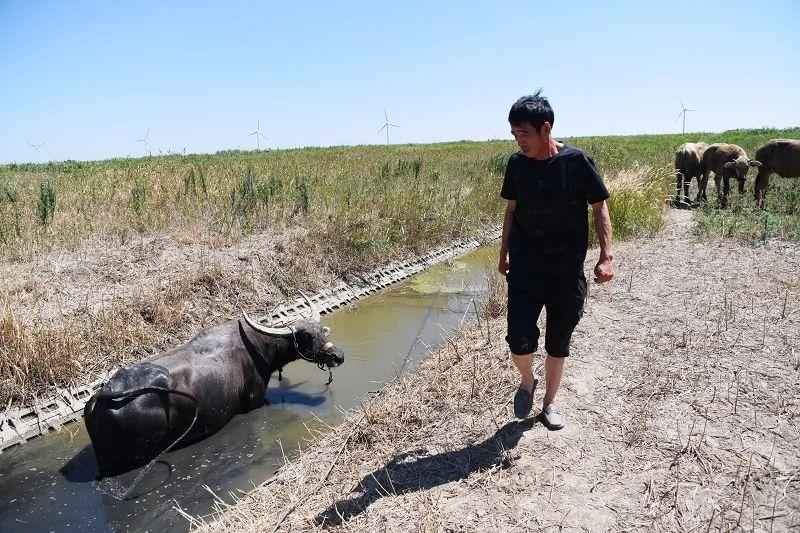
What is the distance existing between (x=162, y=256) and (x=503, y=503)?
5.83 metres

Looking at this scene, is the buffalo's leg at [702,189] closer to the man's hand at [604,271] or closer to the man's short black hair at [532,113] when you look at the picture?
the man's hand at [604,271]

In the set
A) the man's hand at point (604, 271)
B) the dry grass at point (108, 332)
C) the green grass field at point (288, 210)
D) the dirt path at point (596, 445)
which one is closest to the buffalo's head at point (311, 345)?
the dirt path at point (596, 445)

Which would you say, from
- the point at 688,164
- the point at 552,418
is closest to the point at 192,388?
the point at 552,418

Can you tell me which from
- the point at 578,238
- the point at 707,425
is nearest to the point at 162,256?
the point at 578,238

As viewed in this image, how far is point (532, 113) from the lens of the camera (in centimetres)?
277

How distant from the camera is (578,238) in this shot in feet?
9.73

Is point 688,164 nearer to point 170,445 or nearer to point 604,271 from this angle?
point 604,271

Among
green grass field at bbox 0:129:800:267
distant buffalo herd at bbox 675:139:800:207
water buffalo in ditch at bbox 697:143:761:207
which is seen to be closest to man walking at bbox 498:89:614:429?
green grass field at bbox 0:129:800:267

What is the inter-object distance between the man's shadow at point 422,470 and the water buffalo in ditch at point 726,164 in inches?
338

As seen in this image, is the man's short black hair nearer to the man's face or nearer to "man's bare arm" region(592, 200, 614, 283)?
the man's face

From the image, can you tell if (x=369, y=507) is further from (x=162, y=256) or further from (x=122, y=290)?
(x=162, y=256)


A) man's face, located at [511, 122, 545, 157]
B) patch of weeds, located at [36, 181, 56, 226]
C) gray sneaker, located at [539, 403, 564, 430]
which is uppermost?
man's face, located at [511, 122, 545, 157]

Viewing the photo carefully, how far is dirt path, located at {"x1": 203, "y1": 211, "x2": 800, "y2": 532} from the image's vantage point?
2.62 meters

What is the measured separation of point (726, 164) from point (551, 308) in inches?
341
